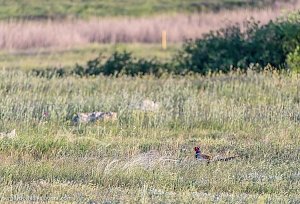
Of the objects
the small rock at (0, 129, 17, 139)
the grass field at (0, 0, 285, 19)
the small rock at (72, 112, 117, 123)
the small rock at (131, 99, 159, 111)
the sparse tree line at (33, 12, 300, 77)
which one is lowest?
the grass field at (0, 0, 285, 19)

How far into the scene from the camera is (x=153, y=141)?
1193 cm

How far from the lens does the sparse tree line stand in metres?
20.7

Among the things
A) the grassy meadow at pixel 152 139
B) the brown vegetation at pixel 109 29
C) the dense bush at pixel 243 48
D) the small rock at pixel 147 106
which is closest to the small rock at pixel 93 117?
the grassy meadow at pixel 152 139

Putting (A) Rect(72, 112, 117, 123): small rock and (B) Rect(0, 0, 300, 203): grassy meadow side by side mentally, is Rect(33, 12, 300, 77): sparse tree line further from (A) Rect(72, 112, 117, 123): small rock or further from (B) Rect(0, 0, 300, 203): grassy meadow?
(A) Rect(72, 112, 117, 123): small rock

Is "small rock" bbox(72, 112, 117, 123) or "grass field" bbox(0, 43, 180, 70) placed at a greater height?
"small rock" bbox(72, 112, 117, 123)

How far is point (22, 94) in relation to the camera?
52.0 ft

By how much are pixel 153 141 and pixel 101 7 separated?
31.9 metres

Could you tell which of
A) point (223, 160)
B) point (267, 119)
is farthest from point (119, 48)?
point (223, 160)

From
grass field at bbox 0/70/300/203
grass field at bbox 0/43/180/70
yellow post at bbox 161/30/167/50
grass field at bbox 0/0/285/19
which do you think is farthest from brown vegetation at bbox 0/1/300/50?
grass field at bbox 0/70/300/203

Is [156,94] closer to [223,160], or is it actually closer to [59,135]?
[59,135]

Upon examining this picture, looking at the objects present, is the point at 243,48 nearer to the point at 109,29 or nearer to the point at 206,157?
the point at 206,157

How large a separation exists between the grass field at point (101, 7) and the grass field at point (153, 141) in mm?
22441

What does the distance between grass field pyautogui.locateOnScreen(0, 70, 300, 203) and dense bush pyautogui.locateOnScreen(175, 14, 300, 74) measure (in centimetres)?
281

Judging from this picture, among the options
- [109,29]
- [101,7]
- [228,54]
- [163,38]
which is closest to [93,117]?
[228,54]
